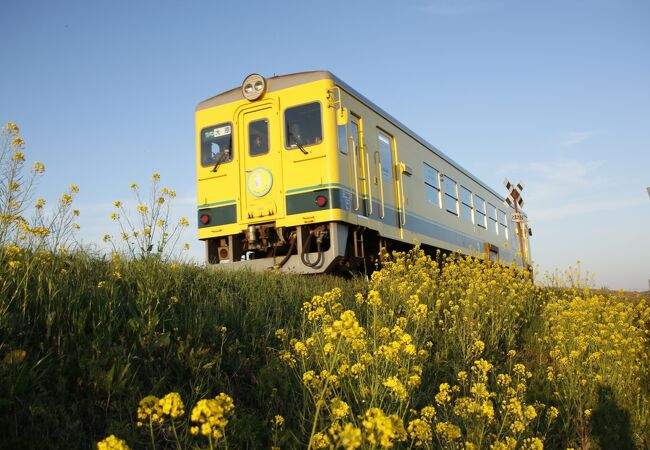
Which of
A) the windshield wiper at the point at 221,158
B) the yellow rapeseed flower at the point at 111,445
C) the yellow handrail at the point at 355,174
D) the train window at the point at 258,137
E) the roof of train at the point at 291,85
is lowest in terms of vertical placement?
the yellow rapeseed flower at the point at 111,445

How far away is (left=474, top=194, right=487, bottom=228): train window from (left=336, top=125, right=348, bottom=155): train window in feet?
22.6

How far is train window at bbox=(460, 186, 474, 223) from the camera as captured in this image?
12.7 metres

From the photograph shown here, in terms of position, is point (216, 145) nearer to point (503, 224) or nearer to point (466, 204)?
point (466, 204)

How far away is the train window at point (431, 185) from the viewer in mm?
10572

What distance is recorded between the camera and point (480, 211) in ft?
46.4

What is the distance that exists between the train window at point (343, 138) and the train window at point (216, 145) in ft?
5.87

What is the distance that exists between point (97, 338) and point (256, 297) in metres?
2.04

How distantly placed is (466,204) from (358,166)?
583 cm

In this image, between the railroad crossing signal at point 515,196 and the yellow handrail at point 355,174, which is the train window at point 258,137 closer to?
the yellow handrail at point 355,174

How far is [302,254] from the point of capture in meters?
7.39

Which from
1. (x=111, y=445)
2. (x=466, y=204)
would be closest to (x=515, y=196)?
(x=466, y=204)

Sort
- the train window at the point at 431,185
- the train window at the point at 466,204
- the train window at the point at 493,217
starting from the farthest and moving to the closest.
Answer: the train window at the point at 493,217 < the train window at the point at 466,204 < the train window at the point at 431,185

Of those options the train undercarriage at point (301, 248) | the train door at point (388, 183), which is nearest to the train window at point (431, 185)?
the train door at point (388, 183)

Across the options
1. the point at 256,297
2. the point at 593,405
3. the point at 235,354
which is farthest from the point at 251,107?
the point at 593,405
